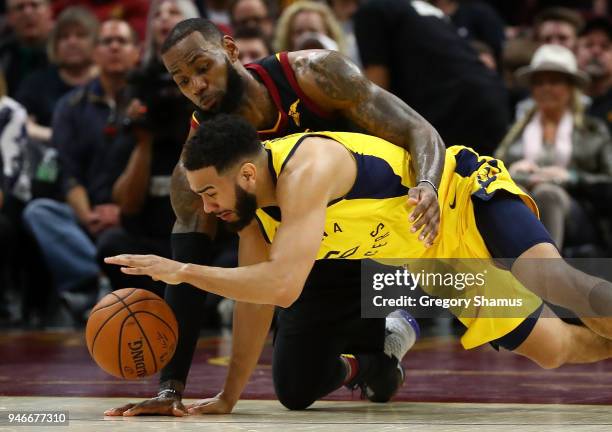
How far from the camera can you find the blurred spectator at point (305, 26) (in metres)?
8.04

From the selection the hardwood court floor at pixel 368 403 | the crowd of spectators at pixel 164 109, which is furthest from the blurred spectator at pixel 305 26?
the hardwood court floor at pixel 368 403

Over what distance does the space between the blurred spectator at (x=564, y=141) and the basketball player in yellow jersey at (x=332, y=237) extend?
3109 millimetres

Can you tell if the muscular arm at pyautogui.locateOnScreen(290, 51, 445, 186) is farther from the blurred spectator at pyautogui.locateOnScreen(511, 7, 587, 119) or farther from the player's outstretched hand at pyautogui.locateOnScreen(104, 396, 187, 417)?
the blurred spectator at pyautogui.locateOnScreen(511, 7, 587, 119)

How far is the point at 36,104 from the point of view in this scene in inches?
348

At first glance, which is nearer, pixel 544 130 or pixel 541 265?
pixel 541 265

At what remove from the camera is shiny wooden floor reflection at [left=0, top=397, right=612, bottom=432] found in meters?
3.43

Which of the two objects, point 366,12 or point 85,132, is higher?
point 366,12

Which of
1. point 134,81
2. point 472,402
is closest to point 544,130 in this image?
point 134,81

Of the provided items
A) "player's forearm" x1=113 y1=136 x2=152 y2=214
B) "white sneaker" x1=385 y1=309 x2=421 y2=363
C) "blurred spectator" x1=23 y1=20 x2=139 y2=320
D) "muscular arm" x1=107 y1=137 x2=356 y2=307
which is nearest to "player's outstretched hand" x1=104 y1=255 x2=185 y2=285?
"muscular arm" x1=107 y1=137 x2=356 y2=307

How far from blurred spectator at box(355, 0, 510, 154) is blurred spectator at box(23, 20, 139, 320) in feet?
6.66

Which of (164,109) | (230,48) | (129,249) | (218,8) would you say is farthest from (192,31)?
(218,8)

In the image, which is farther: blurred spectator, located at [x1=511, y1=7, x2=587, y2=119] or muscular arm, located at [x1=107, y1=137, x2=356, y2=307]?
blurred spectator, located at [x1=511, y1=7, x2=587, y2=119]

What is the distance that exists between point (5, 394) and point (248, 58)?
3.98m

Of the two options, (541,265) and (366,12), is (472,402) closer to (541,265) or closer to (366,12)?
(541,265)
